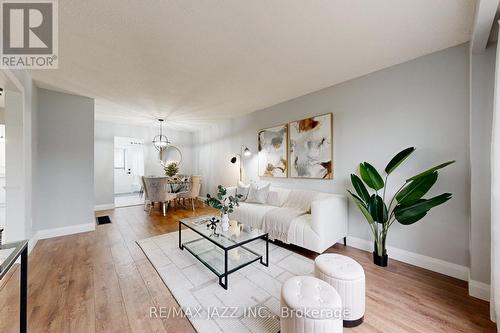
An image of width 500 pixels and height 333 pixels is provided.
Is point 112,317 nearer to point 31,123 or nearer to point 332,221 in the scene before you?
point 332,221

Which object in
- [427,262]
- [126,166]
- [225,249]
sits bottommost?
[427,262]

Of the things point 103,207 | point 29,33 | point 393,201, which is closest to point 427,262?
point 393,201

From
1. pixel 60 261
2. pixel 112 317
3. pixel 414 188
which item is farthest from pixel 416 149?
pixel 60 261

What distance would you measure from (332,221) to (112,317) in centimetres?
255

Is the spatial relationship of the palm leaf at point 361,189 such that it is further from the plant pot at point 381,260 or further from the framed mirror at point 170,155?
the framed mirror at point 170,155

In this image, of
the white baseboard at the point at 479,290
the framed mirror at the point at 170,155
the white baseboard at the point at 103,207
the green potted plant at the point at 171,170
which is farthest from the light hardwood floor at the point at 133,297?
the framed mirror at the point at 170,155

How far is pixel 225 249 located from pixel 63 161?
3609 mm

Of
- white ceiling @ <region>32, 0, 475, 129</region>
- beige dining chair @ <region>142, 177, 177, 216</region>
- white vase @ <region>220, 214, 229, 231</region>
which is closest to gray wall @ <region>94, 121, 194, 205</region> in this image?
beige dining chair @ <region>142, 177, 177, 216</region>

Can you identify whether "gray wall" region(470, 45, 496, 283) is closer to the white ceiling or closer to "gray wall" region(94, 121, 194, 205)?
the white ceiling

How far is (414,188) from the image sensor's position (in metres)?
2.09

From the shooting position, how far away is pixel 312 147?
338 cm

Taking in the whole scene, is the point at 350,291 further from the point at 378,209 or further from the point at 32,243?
the point at 32,243

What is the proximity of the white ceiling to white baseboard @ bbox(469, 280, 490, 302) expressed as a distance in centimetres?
245

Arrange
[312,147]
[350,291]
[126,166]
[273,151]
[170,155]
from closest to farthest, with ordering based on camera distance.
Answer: [350,291], [312,147], [273,151], [170,155], [126,166]
